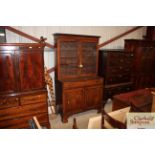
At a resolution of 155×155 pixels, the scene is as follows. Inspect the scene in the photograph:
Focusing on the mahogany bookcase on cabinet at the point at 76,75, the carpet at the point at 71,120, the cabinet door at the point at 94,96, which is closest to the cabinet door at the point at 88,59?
the mahogany bookcase on cabinet at the point at 76,75

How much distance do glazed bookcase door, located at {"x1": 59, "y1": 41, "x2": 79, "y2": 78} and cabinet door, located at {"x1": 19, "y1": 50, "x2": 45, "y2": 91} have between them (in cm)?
64

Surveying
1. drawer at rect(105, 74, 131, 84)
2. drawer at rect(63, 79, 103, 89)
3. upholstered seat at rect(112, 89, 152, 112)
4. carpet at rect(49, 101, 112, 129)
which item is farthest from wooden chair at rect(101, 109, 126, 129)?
drawer at rect(105, 74, 131, 84)

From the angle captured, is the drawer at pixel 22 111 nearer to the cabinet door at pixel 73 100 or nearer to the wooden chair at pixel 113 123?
the cabinet door at pixel 73 100

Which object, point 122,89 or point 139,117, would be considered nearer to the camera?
point 139,117

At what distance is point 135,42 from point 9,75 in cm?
300

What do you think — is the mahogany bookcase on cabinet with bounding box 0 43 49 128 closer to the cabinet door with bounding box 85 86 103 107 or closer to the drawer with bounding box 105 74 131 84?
the cabinet door with bounding box 85 86 103 107

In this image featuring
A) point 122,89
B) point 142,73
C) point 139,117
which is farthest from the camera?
point 142,73

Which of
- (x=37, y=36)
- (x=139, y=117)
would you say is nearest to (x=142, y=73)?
(x=37, y=36)

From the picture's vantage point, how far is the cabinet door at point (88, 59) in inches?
125

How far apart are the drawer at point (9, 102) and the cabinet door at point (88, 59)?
4.65 feet

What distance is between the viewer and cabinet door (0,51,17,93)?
215cm

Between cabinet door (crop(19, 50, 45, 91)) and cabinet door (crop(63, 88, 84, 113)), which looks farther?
cabinet door (crop(63, 88, 84, 113))
